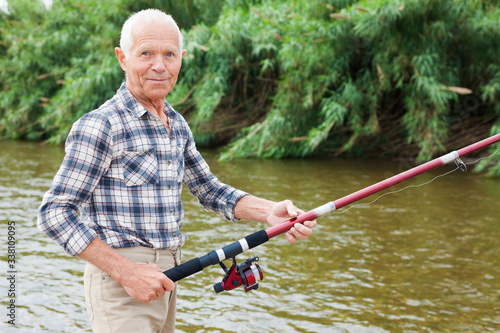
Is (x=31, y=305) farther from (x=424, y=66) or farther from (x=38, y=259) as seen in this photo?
(x=424, y=66)

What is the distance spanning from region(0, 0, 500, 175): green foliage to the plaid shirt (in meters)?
7.77

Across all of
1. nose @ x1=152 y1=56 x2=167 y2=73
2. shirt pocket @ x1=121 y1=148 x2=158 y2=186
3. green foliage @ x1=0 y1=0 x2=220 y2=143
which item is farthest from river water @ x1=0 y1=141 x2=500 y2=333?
green foliage @ x1=0 y1=0 x2=220 y2=143

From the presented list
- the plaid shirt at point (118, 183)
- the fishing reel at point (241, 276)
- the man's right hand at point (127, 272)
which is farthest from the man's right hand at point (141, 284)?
the fishing reel at point (241, 276)

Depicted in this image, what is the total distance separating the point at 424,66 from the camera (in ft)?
30.2

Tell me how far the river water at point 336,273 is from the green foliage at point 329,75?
9.20ft

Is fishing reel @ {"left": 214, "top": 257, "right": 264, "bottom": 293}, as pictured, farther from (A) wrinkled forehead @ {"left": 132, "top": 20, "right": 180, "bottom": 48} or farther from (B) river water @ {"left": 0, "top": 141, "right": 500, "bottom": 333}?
(B) river water @ {"left": 0, "top": 141, "right": 500, "bottom": 333}

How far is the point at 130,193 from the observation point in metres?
1.62

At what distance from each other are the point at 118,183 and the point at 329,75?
351 inches

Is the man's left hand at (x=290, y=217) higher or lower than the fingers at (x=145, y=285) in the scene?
higher

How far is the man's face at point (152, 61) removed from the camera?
5.47 ft

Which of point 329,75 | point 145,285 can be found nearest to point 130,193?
point 145,285

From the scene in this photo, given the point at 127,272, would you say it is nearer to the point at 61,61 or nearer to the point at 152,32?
the point at 152,32

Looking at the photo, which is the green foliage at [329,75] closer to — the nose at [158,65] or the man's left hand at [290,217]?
the man's left hand at [290,217]

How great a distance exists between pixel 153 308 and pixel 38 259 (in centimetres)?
309
